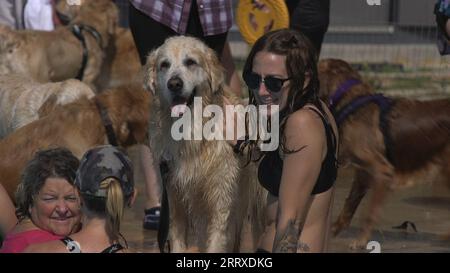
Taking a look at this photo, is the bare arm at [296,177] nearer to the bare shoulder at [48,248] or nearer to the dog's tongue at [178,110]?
the bare shoulder at [48,248]

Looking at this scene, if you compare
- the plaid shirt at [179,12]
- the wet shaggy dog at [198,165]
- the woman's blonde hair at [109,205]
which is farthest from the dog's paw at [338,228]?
the woman's blonde hair at [109,205]

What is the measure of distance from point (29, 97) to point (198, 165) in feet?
8.53

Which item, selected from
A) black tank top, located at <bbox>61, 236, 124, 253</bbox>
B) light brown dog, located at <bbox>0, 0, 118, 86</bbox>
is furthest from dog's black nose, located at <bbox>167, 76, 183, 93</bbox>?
light brown dog, located at <bbox>0, 0, 118, 86</bbox>

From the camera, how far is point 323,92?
6.90 metres

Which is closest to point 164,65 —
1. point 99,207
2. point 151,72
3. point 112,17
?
point 151,72

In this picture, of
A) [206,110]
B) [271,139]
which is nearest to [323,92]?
[206,110]

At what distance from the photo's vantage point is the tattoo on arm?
4043mm

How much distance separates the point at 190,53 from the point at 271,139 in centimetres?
134

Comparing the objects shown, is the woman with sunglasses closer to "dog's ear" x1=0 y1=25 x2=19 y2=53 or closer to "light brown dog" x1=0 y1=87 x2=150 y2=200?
"light brown dog" x1=0 y1=87 x2=150 y2=200

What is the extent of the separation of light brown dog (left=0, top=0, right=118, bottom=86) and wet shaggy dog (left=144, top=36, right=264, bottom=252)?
3.77 meters

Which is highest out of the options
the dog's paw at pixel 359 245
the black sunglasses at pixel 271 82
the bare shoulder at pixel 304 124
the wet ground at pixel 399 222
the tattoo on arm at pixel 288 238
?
the black sunglasses at pixel 271 82

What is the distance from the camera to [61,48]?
9977 millimetres

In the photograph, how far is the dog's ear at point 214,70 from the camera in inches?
231

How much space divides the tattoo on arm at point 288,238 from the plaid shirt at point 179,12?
8.11ft
